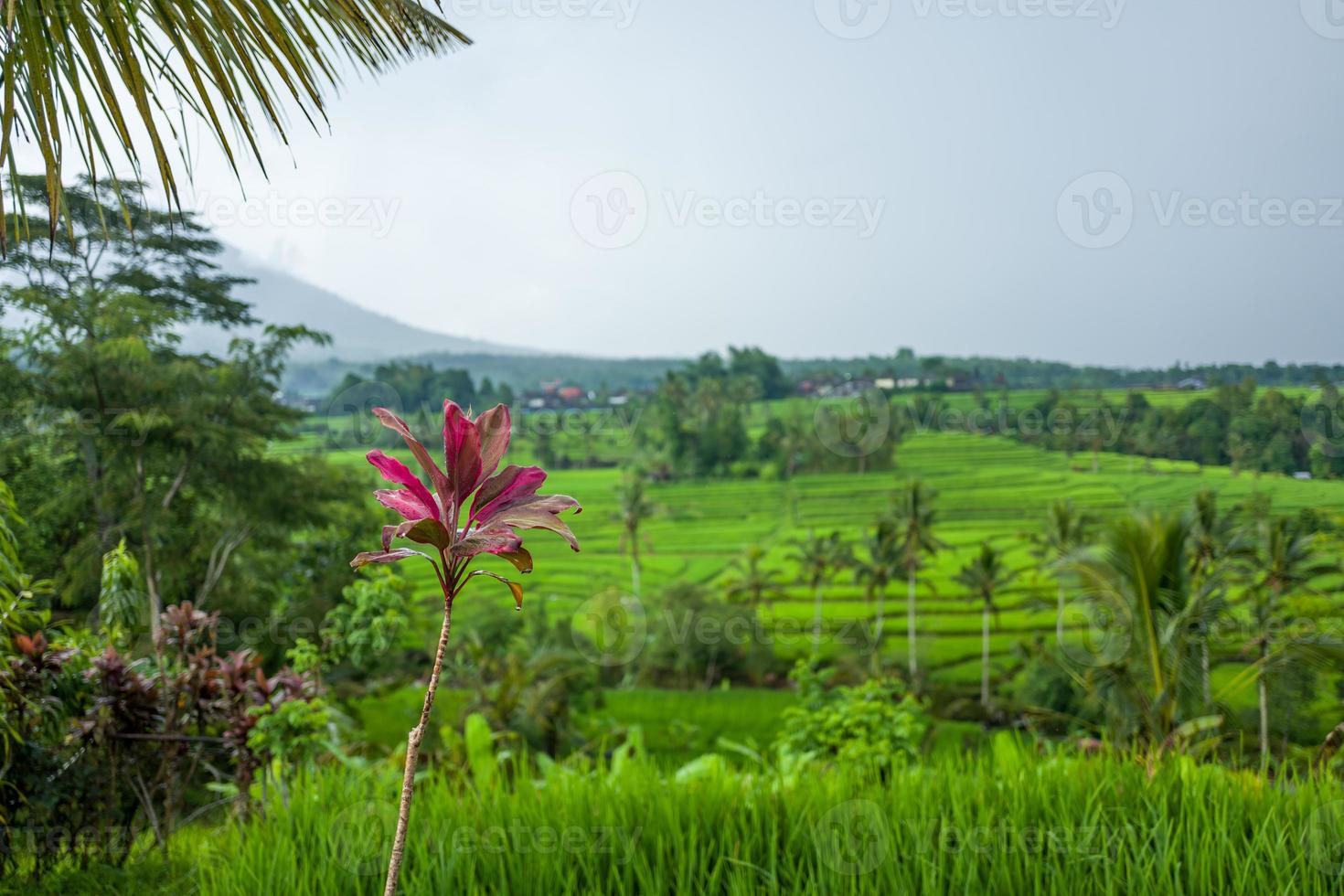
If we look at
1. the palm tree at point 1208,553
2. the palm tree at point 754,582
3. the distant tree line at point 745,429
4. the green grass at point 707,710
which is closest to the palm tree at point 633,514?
the distant tree line at point 745,429

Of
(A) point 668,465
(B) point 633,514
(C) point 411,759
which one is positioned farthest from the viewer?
(A) point 668,465

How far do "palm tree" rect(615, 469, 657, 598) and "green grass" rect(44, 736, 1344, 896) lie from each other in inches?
983

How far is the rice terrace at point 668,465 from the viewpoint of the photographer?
1.55 meters

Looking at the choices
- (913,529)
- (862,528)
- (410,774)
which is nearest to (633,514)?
(862,528)

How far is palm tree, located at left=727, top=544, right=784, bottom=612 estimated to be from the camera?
2802cm

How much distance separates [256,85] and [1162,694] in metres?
7.17

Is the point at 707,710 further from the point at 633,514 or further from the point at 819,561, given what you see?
the point at 819,561

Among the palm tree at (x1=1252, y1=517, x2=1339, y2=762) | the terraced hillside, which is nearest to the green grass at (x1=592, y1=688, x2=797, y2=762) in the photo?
the terraced hillside

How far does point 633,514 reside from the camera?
27078mm

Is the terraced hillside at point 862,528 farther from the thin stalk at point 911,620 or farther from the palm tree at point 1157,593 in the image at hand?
the palm tree at point 1157,593

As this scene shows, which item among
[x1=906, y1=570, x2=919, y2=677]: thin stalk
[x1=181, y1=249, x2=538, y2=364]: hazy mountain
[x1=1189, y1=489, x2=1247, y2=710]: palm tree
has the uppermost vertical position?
[x1=181, y1=249, x2=538, y2=364]: hazy mountain

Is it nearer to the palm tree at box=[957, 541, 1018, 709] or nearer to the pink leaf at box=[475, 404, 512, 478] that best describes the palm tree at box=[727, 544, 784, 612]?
the palm tree at box=[957, 541, 1018, 709]

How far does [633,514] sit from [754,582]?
5.04 m

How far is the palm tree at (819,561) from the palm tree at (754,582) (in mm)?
1109
